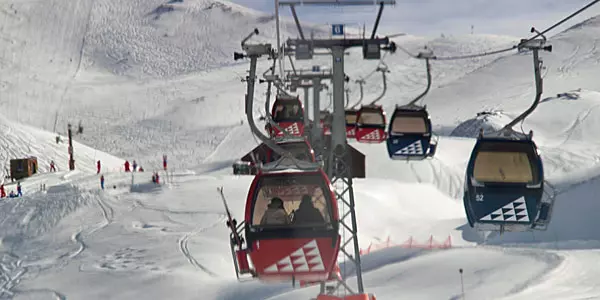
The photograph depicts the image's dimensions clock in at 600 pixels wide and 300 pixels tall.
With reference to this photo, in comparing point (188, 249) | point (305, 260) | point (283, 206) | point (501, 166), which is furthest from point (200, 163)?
point (305, 260)

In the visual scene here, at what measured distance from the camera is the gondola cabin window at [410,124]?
739 inches

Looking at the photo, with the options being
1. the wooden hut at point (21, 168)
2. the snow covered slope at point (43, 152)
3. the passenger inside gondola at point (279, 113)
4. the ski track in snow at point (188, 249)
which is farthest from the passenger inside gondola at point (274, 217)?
the snow covered slope at point (43, 152)

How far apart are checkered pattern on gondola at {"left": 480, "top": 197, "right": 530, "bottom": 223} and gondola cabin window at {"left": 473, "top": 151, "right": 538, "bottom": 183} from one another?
44 centimetres

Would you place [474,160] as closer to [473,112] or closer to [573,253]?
[573,253]

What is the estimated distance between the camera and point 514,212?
1173cm

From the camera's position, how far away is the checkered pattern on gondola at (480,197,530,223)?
11742 millimetres

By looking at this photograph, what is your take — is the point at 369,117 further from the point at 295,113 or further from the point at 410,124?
the point at 410,124

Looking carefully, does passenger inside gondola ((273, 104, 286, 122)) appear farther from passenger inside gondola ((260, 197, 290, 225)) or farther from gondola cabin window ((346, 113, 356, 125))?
passenger inside gondola ((260, 197, 290, 225))

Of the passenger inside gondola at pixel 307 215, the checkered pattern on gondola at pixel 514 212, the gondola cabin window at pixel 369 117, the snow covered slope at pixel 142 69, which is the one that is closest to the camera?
the passenger inside gondola at pixel 307 215

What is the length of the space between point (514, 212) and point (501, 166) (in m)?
0.87

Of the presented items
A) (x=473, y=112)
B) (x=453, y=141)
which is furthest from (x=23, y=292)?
(x=473, y=112)

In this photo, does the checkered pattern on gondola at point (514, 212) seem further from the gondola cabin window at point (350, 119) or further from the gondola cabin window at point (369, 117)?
the gondola cabin window at point (350, 119)

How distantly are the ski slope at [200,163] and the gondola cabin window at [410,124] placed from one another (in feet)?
10.3

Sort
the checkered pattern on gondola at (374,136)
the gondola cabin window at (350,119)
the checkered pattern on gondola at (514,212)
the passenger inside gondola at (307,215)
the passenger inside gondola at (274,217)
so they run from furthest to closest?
the gondola cabin window at (350,119) < the checkered pattern on gondola at (374,136) < the checkered pattern on gondola at (514,212) < the passenger inside gondola at (274,217) < the passenger inside gondola at (307,215)
